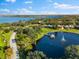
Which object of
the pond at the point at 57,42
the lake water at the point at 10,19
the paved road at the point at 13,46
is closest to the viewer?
the paved road at the point at 13,46

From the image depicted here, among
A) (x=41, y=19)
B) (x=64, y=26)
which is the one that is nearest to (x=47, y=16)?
(x=41, y=19)

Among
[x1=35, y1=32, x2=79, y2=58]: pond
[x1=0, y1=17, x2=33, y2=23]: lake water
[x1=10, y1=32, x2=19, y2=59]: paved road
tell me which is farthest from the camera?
[x1=35, y1=32, x2=79, y2=58]: pond

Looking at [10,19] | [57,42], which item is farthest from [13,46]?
[57,42]

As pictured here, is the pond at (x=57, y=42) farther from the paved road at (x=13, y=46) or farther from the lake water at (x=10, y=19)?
the lake water at (x=10, y=19)

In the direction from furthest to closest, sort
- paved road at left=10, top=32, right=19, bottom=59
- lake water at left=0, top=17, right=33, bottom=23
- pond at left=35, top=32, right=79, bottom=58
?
1. pond at left=35, top=32, right=79, bottom=58
2. lake water at left=0, top=17, right=33, bottom=23
3. paved road at left=10, top=32, right=19, bottom=59

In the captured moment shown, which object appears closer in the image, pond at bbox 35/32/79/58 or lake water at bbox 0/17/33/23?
lake water at bbox 0/17/33/23

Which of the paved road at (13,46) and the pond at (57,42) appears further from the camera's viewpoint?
the pond at (57,42)

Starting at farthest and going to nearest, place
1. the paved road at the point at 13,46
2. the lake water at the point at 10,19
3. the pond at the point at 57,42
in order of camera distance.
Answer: the pond at the point at 57,42, the lake water at the point at 10,19, the paved road at the point at 13,46

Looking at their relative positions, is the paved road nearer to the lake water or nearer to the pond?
the lake water

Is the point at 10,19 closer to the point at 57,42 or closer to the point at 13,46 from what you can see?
the point at 13,46

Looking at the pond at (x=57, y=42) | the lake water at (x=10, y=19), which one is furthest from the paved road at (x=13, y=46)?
the pond at (x=57, y=42)

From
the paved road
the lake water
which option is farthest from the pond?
the lake water
